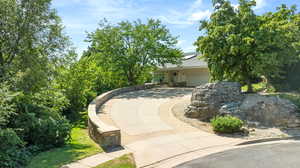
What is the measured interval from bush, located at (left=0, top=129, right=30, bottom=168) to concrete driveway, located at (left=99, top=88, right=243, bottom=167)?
9.95ft

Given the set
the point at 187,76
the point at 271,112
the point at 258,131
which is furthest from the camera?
the point at 187,76

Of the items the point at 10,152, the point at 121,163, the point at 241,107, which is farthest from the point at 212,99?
the point at 10,152

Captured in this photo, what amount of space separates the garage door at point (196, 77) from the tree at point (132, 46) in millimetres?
3343

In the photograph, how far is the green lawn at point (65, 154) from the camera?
555 cm

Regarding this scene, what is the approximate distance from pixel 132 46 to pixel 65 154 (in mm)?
17543

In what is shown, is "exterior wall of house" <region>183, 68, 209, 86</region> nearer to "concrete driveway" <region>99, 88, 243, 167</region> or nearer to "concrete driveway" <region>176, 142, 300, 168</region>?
"concrete driveway" <region>99, 88, 243, 167</region>

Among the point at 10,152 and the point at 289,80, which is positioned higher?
the point at 289,80

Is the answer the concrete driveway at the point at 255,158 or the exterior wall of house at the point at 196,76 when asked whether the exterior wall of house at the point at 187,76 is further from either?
the concrete driveway at the point at 255,158

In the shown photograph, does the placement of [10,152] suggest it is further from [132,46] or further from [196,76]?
[196,76]

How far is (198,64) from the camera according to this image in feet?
79.1

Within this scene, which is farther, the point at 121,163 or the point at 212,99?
the point at 212,99

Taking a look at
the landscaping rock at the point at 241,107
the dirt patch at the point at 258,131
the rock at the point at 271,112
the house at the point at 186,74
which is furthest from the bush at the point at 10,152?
the house at the point at 186,74

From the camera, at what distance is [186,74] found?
26.8 meters

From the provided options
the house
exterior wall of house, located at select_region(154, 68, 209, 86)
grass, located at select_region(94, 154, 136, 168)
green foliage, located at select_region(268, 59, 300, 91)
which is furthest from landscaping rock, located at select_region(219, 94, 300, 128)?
exterior wall of house, located at select_region(154, 68, 209, 86)
